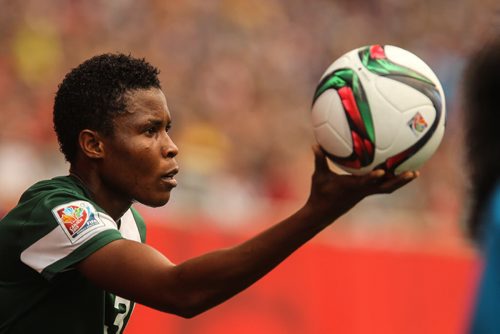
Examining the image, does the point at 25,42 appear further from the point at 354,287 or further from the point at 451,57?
the point at 451,57

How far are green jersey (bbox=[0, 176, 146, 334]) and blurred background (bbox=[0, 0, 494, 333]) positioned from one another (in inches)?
146

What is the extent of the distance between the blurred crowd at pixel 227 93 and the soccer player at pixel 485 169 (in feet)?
19.2

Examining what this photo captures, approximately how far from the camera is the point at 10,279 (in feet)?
12.4

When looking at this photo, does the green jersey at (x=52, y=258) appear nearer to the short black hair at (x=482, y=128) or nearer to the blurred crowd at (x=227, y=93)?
the short black hair at (x=482, y=128)

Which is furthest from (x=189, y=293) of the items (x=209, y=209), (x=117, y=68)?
(x=209, y=209)

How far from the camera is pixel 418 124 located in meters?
3.41

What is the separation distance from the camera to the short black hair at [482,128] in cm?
261

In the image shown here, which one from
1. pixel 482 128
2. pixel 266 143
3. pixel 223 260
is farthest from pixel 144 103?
pixel 266 143

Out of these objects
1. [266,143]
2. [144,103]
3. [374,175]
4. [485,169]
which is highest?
→ [266,143]

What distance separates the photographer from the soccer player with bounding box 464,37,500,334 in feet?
8.03

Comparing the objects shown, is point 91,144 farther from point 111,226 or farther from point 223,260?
point 223,260

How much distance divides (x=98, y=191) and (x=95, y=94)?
0.40 meters

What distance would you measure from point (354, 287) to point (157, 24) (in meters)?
5.97

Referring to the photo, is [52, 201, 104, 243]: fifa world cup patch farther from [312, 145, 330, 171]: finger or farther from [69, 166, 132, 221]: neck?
[312, 145, 330, 171]: finger
